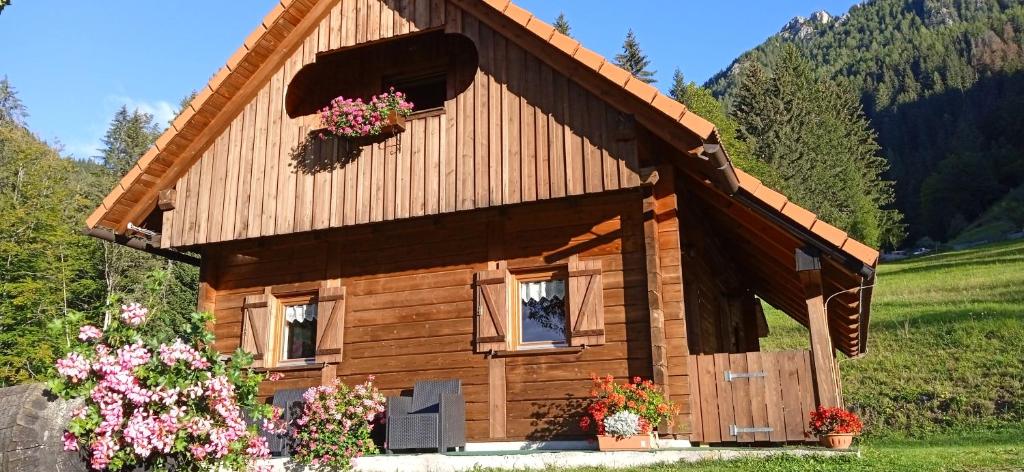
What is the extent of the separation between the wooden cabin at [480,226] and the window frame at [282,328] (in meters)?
0.03

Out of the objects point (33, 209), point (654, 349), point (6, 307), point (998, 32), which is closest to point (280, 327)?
point (654, 349)

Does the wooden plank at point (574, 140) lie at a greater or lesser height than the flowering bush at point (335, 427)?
greater

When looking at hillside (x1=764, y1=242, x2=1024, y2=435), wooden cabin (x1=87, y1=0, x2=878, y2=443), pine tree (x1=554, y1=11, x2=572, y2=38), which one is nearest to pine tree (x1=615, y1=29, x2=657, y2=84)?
pine tree (x1=554, y1=11, x2=572, y2=38)

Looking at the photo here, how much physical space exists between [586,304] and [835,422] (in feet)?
9.60

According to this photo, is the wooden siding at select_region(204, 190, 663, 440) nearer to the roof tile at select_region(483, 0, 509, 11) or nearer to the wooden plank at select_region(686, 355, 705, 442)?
the wooden plank at select_region(686, 355, 705, 442)

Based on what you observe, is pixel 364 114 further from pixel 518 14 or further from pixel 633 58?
pixel 633 58

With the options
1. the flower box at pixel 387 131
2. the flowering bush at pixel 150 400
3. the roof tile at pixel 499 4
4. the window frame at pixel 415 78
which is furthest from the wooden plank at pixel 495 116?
the flowering bush at pixel 150 400

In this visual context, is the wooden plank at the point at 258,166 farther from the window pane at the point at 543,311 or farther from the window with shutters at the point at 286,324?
the window pane at the point at 543,311

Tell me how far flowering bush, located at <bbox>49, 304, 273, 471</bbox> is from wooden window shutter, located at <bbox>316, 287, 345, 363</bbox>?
14.5 ft

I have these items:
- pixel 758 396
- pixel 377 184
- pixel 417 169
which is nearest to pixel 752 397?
pixel 758 396

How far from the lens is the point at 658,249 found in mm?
9305

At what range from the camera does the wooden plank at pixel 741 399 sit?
8728 mm

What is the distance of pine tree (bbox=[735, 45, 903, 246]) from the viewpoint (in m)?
50.2

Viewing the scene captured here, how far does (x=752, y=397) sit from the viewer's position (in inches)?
346
